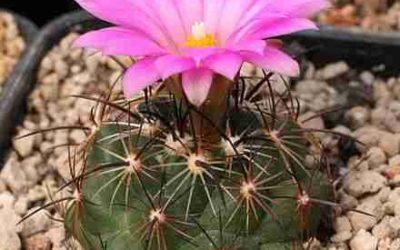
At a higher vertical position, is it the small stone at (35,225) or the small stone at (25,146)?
Result: the small stone at (25,146)

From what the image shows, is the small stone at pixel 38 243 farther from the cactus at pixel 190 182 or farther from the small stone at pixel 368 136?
the small stone at pixel 368 136

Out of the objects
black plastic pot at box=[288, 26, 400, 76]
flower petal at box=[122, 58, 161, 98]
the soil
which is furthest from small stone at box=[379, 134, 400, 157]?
flower petal at box=[122, 58, 161, 98]

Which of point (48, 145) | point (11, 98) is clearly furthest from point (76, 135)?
point (11, 98)

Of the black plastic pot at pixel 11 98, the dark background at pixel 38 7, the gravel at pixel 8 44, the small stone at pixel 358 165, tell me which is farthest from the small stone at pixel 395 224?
the dark background at pixel 38 7

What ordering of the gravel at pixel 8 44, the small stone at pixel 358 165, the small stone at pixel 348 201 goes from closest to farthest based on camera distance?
the small stone at pixel 348 201 → the small stone at pixel 358 165 → the gravel at pixel 8 44

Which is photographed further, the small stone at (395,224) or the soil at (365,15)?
the soil at (365,15)

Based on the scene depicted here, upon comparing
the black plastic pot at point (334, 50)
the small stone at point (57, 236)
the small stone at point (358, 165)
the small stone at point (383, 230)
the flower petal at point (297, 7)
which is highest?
the flower petal at point (297, 7)

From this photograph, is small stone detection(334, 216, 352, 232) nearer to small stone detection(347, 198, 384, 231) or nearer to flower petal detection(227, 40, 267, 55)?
small stone detection(347, 198, 384, 231)
